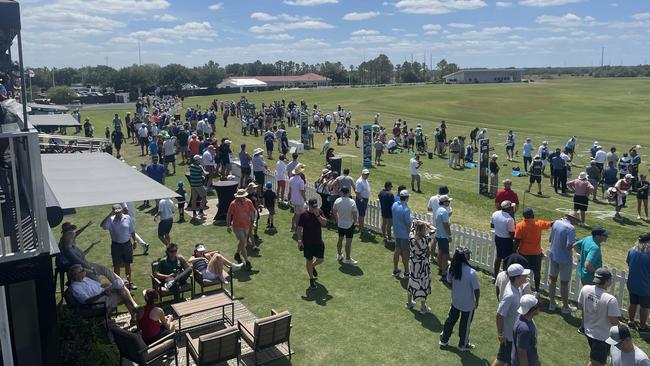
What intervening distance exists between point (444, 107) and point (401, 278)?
48.0 meters

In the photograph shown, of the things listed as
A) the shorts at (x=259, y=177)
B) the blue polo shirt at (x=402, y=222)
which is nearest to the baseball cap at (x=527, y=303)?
the blue polo shirt at (x=402, y=222)

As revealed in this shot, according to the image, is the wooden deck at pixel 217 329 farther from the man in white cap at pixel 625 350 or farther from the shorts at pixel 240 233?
the man in white cap at pixel 625 350

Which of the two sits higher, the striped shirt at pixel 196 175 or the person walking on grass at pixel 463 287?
the striped shirt at pixel 196 175

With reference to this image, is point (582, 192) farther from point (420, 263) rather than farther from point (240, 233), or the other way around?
point (240, 233)

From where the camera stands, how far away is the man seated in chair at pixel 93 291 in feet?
23.8

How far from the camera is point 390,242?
12695mm

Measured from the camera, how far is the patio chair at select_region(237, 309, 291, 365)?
7180 mm

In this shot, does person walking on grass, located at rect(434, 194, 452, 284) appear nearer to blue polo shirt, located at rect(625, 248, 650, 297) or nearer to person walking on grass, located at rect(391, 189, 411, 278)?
person walking on grass, located at rect(391, 189, 411, 278)

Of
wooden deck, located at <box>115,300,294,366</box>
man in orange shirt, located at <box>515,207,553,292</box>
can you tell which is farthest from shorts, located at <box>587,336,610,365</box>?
wooden deck, located at <box>115,300,294,366</box>

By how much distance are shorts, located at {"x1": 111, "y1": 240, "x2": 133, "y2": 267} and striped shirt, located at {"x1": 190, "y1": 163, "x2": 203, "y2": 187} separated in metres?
4.81

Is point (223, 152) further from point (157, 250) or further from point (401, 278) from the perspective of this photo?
point (401, 278)

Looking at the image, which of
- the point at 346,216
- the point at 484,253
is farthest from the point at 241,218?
the point at 484,253

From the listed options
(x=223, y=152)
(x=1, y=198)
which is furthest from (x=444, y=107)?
(x=1, y=198)

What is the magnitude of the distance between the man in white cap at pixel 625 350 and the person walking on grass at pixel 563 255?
143 inches
